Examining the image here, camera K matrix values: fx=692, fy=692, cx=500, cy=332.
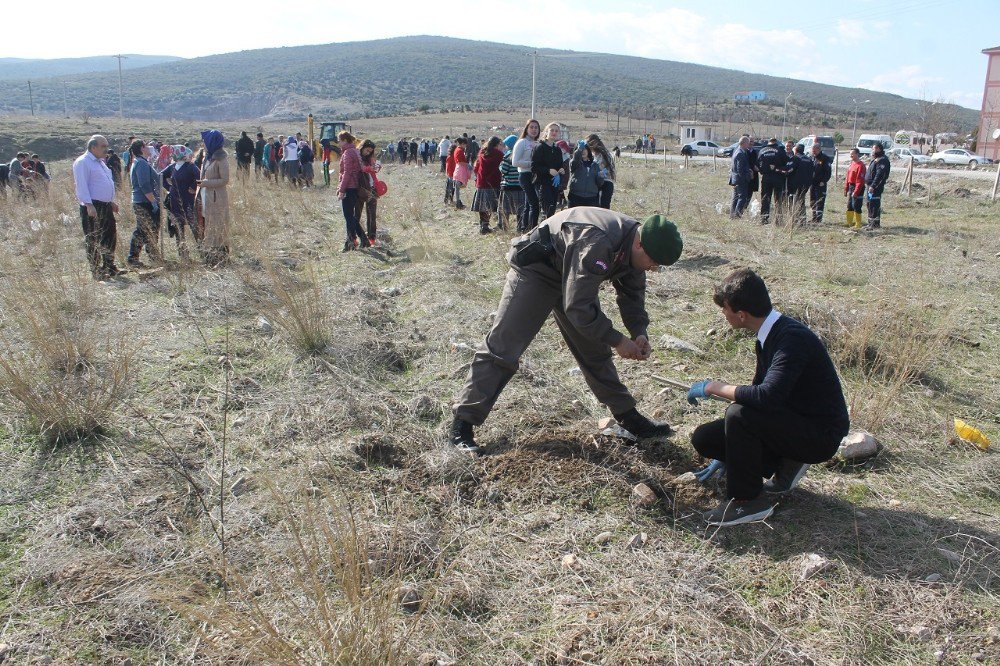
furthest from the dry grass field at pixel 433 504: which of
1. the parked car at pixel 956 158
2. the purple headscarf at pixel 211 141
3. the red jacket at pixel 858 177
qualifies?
the parked car at pixel 956 158

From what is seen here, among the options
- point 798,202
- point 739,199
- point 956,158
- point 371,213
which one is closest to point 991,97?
point 956,158

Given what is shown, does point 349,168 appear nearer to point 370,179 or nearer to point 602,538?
point 370,179

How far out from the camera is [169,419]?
3.80m

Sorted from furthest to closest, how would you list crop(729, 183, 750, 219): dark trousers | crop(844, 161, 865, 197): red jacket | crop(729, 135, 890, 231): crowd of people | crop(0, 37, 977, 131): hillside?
crop(0, 37, 977, 131): hillside → crop(729, 183, 750, 219): dark trousers → crop(844, 161, 865, 197): red jacket → crop(729, 135, 890, 231): crowd of people

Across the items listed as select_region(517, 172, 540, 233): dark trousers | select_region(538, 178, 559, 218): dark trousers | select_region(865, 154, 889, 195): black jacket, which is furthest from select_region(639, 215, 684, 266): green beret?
select_region(865, 154, 889, 195): black jacket

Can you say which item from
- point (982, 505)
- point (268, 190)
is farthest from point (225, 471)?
point (268, 190)

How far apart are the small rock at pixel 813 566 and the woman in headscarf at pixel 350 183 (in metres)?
7.28

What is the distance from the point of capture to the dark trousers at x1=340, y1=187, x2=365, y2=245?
8.80 metres

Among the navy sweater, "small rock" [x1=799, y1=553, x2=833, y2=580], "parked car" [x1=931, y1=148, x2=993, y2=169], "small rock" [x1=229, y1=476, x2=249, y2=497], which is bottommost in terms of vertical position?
"small rock" [x1=229, y1=476, x2=249, y2=497]

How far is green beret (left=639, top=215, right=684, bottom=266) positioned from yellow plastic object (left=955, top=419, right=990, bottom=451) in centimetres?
200

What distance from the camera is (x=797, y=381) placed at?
276 cm

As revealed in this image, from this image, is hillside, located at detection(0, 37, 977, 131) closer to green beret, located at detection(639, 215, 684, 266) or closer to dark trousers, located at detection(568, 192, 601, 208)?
dark trousers, located at detection(568, 192, 601, 208)

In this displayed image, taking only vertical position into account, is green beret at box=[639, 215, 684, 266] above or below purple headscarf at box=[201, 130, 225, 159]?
below

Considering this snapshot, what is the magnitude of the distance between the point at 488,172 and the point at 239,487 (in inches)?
297
